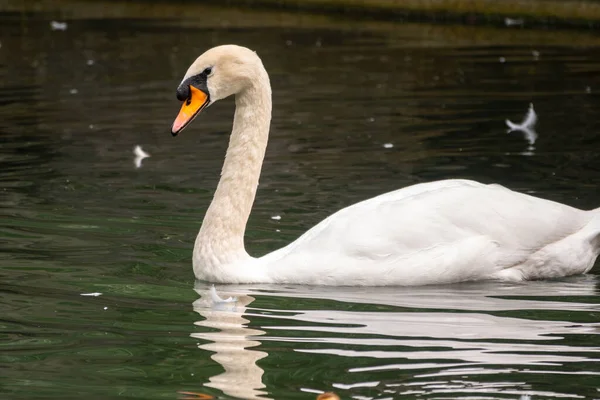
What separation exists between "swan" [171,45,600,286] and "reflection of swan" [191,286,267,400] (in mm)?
296

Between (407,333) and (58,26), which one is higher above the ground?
(58,26)

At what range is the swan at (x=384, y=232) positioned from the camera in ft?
23.9

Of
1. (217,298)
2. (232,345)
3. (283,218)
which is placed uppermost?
(283,218)

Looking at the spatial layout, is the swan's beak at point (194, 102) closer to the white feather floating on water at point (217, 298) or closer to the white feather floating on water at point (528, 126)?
the white feather floating on water at point (217, 298)

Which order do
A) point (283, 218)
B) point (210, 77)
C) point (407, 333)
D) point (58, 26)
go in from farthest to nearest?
point (58, 26) → point (283, 218) → point (210, 77) → point (407, 333)

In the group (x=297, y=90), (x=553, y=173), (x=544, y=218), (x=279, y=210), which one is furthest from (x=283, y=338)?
(x=297, y=90)

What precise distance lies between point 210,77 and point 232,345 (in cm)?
197

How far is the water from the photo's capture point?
5.71 metres

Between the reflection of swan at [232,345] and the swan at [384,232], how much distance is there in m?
0.30

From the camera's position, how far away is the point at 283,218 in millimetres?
9203

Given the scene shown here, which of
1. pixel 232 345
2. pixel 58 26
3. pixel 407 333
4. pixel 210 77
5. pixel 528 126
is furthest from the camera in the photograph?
pixel 58 26

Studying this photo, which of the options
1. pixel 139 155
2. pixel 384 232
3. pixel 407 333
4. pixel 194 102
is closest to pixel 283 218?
pixel 194 102

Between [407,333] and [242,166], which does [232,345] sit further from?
[242,166]

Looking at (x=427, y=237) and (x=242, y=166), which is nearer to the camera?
(x=427, y=237)
